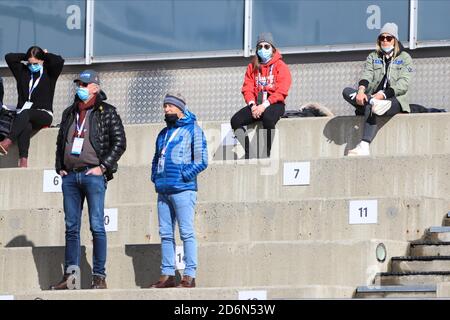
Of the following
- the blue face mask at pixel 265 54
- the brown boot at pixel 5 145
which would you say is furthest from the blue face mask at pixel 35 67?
the blue face mask at pixel 265 54

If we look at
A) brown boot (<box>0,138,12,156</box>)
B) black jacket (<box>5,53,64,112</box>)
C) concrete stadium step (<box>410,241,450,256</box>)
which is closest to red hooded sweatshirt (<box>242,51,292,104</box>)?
black jacket (<box>5,53,64,112</box>)

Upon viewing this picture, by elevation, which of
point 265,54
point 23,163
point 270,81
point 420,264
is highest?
point 265,54

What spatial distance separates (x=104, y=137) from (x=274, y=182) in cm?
217

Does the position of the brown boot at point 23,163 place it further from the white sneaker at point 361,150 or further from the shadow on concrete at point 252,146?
the white sneaker at point 361,150

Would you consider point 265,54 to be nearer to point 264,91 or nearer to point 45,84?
point 264,91

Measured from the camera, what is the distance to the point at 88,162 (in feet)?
48.5

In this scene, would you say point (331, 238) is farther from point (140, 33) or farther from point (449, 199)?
point (140, 33)

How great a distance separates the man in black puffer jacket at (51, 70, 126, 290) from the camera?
14578 mm

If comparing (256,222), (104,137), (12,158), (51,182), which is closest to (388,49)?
(256,222)

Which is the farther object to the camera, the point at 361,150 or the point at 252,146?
the point at 252,146

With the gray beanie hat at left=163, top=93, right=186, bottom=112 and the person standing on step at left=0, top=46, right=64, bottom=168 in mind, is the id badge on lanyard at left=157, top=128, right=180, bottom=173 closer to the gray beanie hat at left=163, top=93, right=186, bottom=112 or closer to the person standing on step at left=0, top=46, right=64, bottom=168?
the gray beanie hat at left=163, top=93, right=186, bottom=112

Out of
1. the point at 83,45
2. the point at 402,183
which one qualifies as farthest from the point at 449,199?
the point at 83,45

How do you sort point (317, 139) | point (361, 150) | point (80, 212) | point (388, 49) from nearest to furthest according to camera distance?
point (80, 212), point (361, 150), point (388, 49), point (317, 139)

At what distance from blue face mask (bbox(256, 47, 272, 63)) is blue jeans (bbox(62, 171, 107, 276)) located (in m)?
2.88
